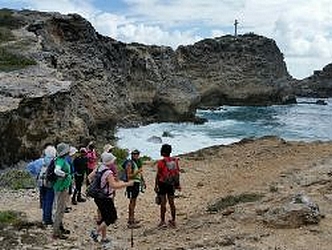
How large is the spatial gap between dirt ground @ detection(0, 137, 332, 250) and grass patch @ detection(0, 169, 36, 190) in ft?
2.18

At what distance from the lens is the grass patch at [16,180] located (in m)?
17.2

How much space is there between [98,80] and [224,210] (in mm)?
27368

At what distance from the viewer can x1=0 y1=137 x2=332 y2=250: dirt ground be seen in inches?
390

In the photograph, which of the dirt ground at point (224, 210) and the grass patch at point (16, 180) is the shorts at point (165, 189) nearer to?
the dirt ground at point (224, 210)

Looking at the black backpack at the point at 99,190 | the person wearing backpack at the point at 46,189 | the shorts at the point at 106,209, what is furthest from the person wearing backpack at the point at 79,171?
the black backpack at the point at 99,190

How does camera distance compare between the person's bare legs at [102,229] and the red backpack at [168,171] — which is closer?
the person's bare legs at [102,229]

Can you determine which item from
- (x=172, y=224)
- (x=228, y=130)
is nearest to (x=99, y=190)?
(x=172, y=224)

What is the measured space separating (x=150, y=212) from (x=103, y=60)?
29956mm

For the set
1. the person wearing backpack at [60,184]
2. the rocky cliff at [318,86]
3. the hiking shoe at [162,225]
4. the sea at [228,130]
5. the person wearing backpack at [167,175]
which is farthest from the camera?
the rocky cliff at [318,86]

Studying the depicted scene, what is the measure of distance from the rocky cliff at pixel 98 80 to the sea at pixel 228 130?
5.64 feet

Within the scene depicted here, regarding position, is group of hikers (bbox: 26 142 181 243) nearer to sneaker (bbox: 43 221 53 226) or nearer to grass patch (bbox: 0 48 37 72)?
sneaker (bbox: 43 221 53 226)

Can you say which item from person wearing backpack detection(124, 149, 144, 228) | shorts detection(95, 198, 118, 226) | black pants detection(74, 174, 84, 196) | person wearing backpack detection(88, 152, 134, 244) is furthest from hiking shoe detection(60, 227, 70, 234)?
black pants detection(74, 174, 84, 196)

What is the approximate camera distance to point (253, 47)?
273 feet

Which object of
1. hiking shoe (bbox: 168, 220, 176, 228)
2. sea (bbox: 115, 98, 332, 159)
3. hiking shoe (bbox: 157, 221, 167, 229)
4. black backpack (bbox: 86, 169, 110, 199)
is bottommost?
sea (bbox: 115, 98, 332, 159)
